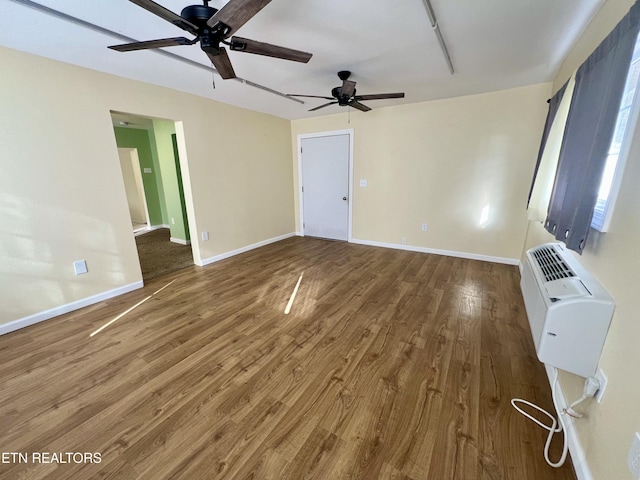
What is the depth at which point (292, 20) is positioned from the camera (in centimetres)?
185

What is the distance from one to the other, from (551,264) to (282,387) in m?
1.89

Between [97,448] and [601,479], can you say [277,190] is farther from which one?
[601,479]

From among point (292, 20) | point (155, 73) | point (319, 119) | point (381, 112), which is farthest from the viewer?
point (319, 119)

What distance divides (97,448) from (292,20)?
9.49 ft

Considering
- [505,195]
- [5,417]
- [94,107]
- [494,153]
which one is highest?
[94,107]

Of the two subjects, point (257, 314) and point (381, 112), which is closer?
point (257, 314)

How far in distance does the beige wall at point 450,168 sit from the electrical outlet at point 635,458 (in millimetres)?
3399

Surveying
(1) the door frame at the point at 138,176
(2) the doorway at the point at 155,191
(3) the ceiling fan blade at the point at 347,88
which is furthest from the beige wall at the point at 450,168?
(1) the door frame at the point at 138,176

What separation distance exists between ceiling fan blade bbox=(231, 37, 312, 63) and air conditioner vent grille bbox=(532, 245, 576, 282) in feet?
6.83

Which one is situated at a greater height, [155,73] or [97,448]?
[155,73]

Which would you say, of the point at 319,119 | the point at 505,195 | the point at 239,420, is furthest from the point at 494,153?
the point at 239,420

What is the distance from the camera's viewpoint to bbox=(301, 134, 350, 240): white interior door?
190 inches

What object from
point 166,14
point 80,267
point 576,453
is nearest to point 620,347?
point 576,453

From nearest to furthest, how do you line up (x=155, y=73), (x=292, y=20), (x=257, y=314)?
(x=292, y=20) → (x=257, y=314) → (x=155, y=73)
